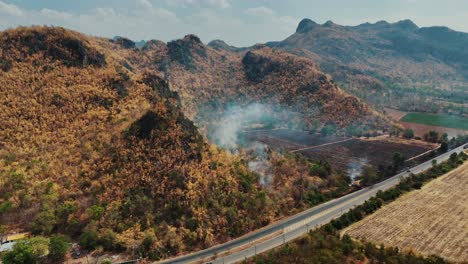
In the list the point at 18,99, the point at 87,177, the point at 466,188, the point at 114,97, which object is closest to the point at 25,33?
the point at 18,99

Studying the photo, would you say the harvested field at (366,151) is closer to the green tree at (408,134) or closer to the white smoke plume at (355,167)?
the white smoke plume at (355,167)

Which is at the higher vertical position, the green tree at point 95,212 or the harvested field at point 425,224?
the green tree at point 95,212

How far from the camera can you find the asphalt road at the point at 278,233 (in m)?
74.8

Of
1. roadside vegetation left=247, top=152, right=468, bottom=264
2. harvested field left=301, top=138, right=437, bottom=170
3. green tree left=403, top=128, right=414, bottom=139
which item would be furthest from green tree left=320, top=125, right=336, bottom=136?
roadside vegetation left=247, top=152, right=468, bottom=264

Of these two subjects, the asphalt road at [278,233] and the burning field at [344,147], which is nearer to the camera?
the asphalt road at [278,233]

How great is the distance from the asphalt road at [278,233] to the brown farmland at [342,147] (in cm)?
3177

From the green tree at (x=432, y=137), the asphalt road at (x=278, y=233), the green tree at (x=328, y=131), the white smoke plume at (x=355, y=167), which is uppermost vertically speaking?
the green tree at (x=328, y=131)

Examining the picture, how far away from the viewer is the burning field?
472 ft

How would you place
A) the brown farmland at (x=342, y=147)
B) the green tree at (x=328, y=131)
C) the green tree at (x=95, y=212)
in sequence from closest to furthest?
the green tree at (x=95, y=212) < the brown farmland at (x=342, y=147) < the green tree at (x=328, y=131)

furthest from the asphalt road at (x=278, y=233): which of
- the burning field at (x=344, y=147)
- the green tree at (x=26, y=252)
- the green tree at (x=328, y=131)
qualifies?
the green tree at (x=328, y=131)

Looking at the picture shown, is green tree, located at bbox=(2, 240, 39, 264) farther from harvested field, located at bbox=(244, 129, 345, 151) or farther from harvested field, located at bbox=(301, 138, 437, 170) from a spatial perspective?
harvested field, located at bbox=(244, 129, 345, 151)

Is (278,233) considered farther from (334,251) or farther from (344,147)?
(344,147)

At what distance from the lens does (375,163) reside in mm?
140375

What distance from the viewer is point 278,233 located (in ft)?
278
